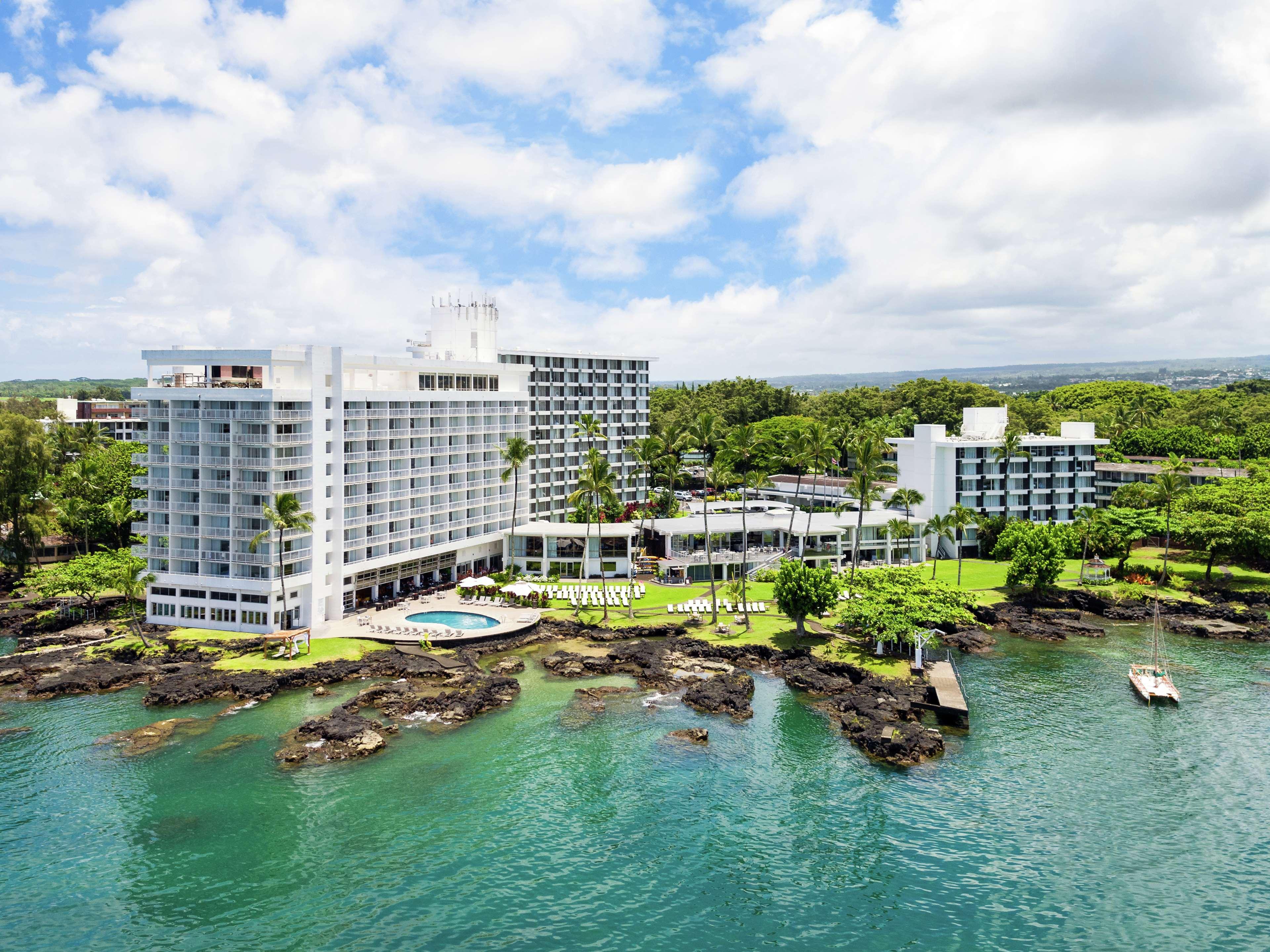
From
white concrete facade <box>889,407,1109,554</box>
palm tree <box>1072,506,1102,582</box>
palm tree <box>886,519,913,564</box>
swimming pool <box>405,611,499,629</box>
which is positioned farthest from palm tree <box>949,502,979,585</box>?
swimming pool <box>405,611,499,629</box>

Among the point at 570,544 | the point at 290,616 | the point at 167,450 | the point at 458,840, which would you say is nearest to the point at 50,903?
the point at 458,840

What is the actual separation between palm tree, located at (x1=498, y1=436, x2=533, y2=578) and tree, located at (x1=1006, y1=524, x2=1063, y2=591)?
55.9 meters

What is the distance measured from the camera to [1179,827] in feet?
153

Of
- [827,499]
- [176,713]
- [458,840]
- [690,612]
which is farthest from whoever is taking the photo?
[827,499]

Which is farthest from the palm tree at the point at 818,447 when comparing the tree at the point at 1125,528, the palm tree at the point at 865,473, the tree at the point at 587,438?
the tree at the point at 1125,528

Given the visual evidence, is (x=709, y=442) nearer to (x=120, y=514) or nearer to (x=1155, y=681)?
Answer: (x=1155, y=681)

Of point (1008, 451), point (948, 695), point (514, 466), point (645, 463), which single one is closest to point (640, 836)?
point (948, 695)

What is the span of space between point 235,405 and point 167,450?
9054 millimetres

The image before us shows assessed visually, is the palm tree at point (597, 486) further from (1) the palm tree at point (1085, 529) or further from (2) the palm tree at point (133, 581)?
(1) the palm tree at point (1085, 529)

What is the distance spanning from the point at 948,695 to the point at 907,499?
45.8m

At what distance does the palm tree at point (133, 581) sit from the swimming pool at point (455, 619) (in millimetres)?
22807

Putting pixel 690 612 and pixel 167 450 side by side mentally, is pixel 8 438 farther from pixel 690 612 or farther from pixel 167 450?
pixel 690 612

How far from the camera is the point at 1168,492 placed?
99438 millimetres

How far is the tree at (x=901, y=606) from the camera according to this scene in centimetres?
7269
